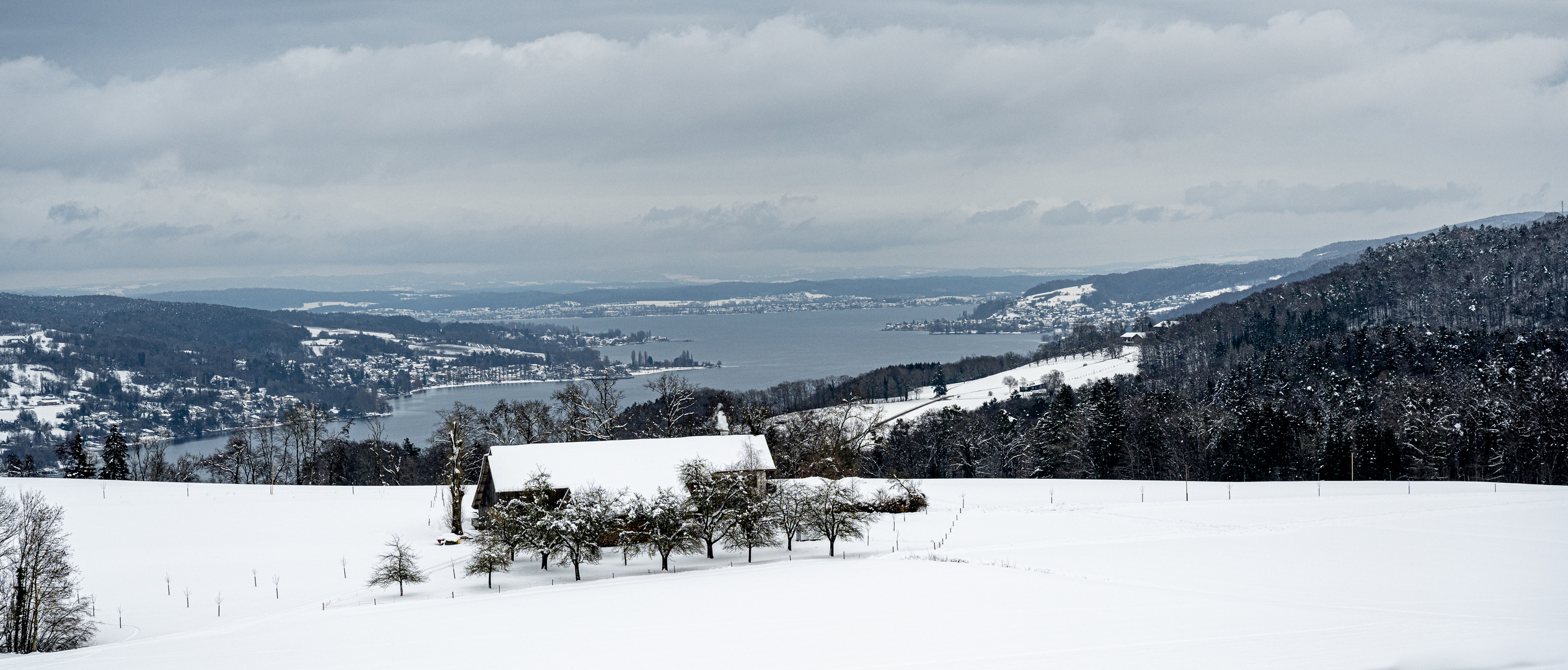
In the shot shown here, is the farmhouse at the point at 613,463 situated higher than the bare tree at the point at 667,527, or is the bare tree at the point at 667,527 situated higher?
the farmhouse at the point at 613,463

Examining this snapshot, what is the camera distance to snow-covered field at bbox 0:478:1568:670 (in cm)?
1964

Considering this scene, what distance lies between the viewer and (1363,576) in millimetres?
28250

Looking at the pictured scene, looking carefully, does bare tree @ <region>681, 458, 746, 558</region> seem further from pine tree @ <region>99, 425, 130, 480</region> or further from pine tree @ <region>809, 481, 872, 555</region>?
pine tree @ <region>99, 425, 130, 480</region>

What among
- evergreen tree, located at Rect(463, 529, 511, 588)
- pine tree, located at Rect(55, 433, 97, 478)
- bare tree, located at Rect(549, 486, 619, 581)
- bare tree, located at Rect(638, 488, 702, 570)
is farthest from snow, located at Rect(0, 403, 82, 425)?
bare tree, located at Rect(638, 488, 702, 570)

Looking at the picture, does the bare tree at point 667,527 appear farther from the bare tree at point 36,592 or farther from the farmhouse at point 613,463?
the bare tree at point 36,592

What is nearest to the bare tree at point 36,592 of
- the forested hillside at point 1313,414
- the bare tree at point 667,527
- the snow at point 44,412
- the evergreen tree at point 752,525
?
the bare tree at point 667,527

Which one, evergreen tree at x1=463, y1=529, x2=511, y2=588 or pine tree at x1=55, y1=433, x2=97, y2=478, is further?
pine tree at x1=55, y1=433, x2=97, y2=478

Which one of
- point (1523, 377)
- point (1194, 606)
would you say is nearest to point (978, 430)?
point (1523, 377)

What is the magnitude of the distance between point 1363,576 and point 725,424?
32.0m

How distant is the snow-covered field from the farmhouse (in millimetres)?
3475

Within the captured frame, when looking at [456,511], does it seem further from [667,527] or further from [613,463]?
[667,527]

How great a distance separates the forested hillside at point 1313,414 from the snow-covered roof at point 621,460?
19606 millimetres

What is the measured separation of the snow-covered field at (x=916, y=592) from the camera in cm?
1964

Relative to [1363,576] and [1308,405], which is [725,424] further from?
[1308,405]
